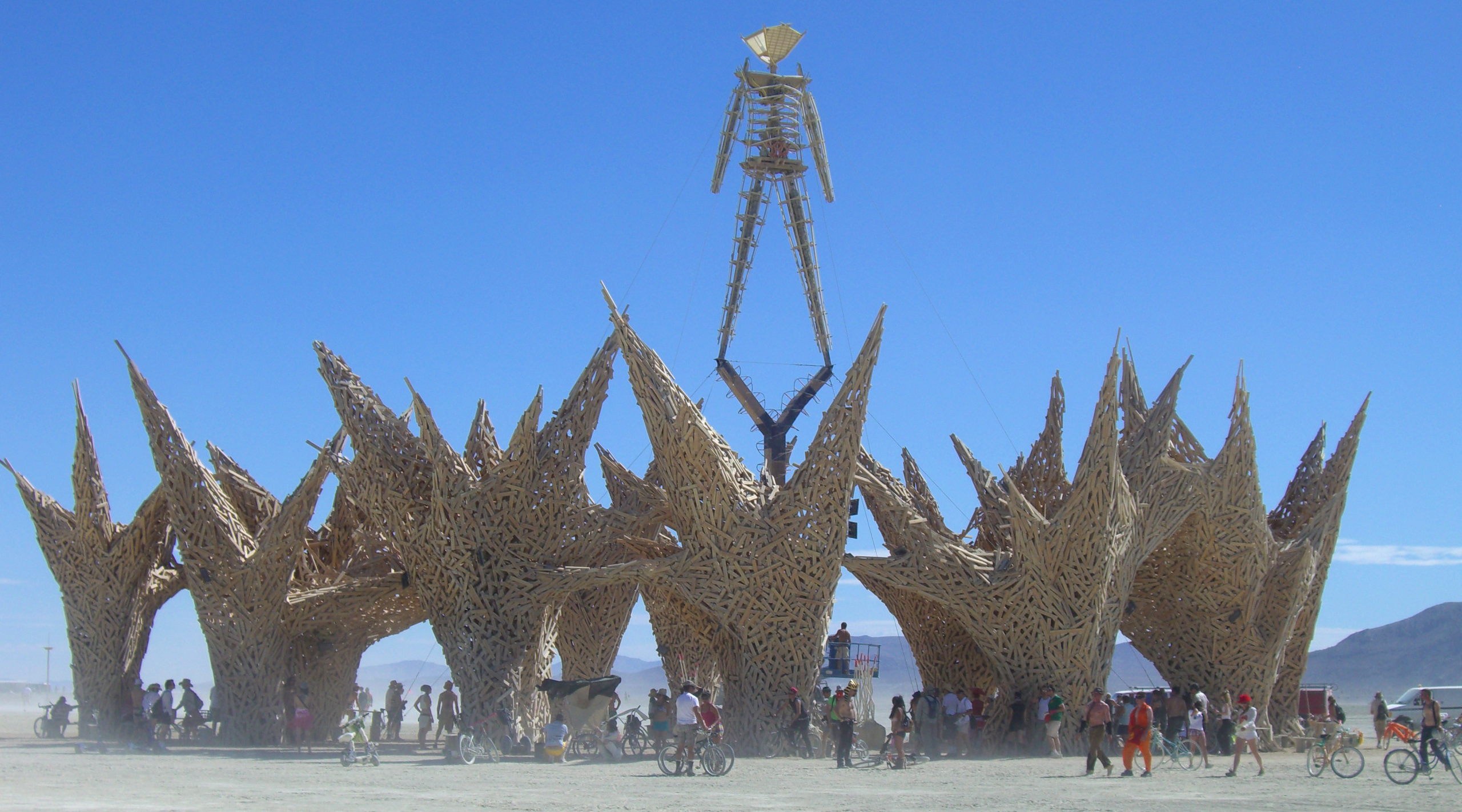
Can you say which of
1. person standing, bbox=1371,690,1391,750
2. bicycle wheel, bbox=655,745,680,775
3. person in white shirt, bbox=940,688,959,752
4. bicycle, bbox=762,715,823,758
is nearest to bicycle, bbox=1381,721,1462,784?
person in white shirt, bbox=940,688,959,752

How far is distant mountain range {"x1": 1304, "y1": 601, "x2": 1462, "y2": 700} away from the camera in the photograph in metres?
79.0


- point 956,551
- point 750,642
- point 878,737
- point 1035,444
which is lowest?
point 878,737

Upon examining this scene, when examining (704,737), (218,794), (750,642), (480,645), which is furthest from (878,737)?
(218,794)

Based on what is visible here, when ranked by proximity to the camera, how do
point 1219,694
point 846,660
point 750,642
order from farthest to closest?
1. point 846,660
2. point 1219,694
3. point 750,642

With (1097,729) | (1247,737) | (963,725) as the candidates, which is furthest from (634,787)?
(963,725)

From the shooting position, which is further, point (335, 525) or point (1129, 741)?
point (335, 525)

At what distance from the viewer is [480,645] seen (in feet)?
59.1

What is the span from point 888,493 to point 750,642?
335 centimetres

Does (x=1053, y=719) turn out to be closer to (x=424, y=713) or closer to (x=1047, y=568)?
(x=1047, y=568)

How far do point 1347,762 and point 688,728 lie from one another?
725 centimetres

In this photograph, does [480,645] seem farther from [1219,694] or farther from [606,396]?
[1219,694]

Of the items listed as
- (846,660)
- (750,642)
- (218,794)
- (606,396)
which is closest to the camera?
(218,794)

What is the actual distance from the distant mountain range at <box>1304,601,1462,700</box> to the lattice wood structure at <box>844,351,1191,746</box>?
64.3m

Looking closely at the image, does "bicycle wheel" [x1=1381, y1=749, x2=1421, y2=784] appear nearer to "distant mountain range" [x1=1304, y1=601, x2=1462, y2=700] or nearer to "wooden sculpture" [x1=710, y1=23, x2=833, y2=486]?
"wooden sculpture" [x1=710, y1=23, x2=833, y2=486]
